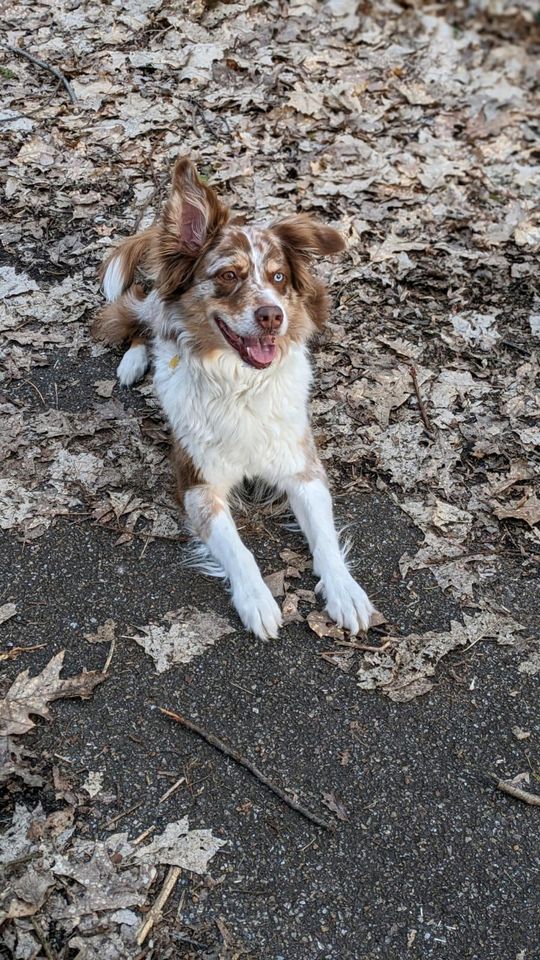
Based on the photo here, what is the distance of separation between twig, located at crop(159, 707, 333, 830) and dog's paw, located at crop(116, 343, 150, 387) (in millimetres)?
2480

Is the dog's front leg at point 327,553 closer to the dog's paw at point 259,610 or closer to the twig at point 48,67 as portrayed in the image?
the dog's paw at point 259,610

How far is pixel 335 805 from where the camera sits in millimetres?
3334

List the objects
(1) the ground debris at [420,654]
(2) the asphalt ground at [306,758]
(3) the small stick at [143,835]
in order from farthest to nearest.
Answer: (1) the ground debris at [420,654], (3) the small stick at [143,835], (2) the asphalt ground at [306,758]

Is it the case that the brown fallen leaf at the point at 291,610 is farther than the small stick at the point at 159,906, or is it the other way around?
the brown fallen leaf at the point at 291,610

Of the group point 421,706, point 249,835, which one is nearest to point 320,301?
point 421,706

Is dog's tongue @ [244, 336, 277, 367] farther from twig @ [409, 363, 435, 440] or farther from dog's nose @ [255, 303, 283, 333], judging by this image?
twig @ [409, 363, 435, 440]

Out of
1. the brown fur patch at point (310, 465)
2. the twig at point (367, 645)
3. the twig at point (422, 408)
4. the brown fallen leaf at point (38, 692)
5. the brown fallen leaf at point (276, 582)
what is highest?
the twig at point (422, 408)

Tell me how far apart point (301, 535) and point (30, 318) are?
8.77 feet

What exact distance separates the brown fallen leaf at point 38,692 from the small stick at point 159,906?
2.89ft

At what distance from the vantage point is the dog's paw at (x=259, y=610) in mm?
3943

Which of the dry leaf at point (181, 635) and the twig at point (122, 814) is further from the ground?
the dry leaf at point (181, 635)

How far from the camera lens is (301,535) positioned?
457 cm

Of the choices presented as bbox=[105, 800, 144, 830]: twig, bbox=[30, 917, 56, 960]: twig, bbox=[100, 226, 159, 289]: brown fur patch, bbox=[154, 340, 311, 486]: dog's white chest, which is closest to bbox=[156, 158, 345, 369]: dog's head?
bbox=[154, 340, 311, 486]: dog's white chest

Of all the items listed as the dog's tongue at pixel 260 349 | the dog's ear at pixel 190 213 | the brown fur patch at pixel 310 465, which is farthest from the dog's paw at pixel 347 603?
the dog's ear at pixel 190 213
